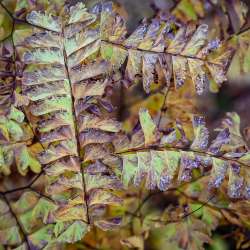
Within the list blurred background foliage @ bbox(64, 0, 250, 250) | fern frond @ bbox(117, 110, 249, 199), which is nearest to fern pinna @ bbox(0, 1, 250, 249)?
fern frond @ bbox(117, 110, 249, 199)

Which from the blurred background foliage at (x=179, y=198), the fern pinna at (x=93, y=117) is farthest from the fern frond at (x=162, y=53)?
the blurred background foliage at (x=179, y=198)

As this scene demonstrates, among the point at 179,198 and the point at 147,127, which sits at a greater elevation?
the point at 147,127

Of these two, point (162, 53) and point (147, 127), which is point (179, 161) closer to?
point (147, 127)

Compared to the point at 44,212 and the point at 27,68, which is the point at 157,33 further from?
the point at 44,212

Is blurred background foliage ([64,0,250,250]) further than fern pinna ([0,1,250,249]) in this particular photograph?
Yes

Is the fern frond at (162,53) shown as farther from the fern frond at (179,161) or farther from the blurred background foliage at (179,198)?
the blurred background foliage at (179,198)

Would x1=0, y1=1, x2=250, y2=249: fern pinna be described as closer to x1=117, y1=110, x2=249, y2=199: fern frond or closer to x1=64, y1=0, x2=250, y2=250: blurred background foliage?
x1=117, y1=110, x2=249, y2=199: fern frond

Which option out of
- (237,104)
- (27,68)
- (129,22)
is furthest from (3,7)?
(237,104)

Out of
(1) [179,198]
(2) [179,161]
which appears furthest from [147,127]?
(1) [179,198]
